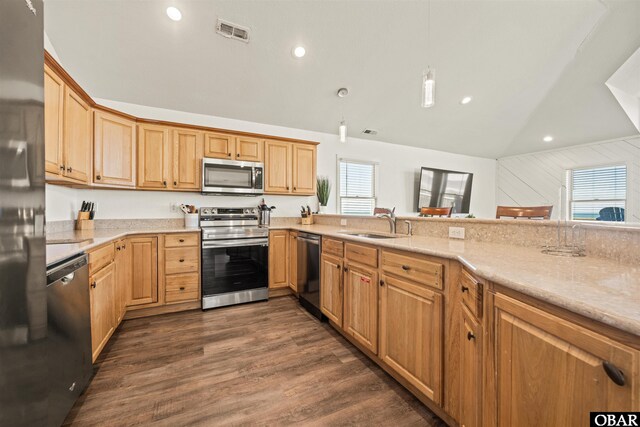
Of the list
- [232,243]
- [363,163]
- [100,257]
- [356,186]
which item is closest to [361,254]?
[232,243]

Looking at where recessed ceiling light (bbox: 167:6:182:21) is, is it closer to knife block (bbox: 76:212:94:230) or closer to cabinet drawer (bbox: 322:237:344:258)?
knife block (bbox: 76:212:94:230)

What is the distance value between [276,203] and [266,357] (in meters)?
2.49

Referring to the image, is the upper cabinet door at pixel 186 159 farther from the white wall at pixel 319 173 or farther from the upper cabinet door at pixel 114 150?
the upper cabinet door at pixel 114 150

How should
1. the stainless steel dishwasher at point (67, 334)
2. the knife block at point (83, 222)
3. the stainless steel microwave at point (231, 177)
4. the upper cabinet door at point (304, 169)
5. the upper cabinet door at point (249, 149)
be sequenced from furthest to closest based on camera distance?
the upper cabinet door at point (304, 169)
the upper cabinet door at point (249, 149)
the stainless steel microwave at point (231, 177)
the knife block at point (83, 222)
the stainless steel dishwasher at point (67, 334)

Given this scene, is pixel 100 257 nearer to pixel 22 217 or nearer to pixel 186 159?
pixel 22 217

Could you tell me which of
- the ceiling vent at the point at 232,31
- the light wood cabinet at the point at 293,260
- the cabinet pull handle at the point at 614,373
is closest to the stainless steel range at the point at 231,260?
the light wood cabinet at the point at 293,260

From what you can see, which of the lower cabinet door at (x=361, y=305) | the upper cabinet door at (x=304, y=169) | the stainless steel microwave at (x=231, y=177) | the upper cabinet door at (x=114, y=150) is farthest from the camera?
the upper cabinet door at (x=304, y=169)

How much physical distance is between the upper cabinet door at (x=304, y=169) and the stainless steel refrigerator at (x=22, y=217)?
3109mm

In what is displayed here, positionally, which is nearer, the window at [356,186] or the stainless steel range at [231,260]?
the stainless steel range at [231,260]

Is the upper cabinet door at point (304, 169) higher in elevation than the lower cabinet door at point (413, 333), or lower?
higher

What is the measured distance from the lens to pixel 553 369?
745 millimetres

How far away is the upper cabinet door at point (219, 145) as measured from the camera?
3.35 m

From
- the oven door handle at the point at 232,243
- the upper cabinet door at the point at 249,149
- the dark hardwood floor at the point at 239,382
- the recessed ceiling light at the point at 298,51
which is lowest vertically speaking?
the dark hardwood floor at the point at 239,382

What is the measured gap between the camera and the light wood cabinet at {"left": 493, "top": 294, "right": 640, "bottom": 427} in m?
0.59
